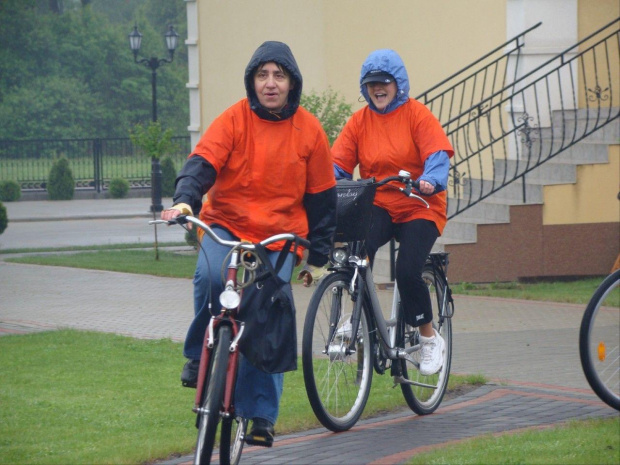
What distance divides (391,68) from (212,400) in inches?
100

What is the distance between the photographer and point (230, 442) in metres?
4.71

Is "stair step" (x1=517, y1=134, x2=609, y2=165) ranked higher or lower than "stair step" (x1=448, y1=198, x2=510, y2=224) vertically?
higher

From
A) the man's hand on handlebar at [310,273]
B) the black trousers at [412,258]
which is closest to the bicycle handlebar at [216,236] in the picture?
the man's hand on handlebar at [310,273]

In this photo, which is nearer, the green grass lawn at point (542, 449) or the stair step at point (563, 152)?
the green grass lawn at point (542, 449)

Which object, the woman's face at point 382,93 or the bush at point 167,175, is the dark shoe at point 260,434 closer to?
the woman's face at point 382,93

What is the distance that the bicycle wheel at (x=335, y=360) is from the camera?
5594 millimetres

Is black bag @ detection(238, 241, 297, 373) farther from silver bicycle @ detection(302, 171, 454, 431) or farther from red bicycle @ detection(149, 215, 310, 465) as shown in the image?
silver bicycle @ detection(302, 171, 454, 431)

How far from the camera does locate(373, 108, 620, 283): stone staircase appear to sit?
1216 cm

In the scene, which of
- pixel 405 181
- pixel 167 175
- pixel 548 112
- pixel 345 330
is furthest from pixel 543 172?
pixel 167 175

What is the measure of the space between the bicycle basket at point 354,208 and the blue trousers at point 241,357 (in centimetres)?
92

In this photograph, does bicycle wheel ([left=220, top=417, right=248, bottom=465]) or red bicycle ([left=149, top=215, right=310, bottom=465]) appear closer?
red bicycle ([left=149, top=215, right=310, bottom=465])

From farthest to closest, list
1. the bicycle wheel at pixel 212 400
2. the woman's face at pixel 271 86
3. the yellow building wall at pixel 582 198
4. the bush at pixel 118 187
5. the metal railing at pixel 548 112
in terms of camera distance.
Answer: the bush at pixel 118 187 → the metal railing at pixel 548 112 → the yellow building wall at pixel 582 198 → the woman's face at pixel 271 86 → the bicycle wheel at pixel 212 400

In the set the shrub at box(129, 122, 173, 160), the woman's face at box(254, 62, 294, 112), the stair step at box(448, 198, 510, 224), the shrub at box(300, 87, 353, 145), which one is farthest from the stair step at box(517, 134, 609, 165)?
the shrub at box(129, 122, 173, 160)

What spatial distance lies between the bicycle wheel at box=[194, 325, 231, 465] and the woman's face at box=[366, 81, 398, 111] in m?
2.24
